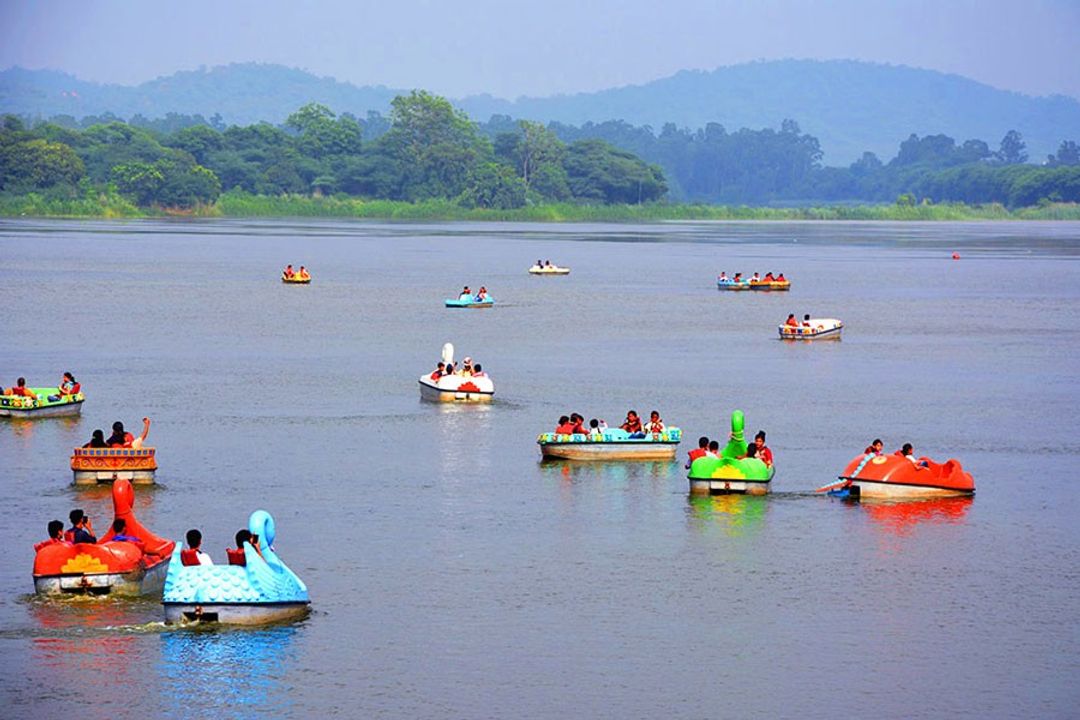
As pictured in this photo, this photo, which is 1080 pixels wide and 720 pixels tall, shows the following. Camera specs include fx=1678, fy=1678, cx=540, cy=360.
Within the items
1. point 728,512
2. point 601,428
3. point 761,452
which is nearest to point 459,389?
point 601,428

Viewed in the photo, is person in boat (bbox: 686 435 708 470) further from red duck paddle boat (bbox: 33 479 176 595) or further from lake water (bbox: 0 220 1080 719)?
red duck paddle boat (bbox: 33 479 176 595)

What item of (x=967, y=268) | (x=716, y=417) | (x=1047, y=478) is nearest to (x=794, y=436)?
(x=716, y=417)

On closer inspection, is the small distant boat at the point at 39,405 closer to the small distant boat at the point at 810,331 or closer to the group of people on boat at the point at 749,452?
the group of people on boat at the point at 749,452

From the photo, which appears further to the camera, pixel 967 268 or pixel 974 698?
pixel 967 268

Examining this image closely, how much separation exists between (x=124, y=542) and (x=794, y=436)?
28138mm

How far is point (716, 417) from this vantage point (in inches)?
2379

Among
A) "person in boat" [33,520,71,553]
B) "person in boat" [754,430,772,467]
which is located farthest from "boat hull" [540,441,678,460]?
"person in boat" [33,520,71,553]

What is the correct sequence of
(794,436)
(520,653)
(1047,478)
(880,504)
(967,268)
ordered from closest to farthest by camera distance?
(520,653) → (880,504) → (1047,478) → (794,436) → (967,268)

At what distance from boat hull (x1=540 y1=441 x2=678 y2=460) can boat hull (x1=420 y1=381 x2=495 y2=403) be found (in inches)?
483

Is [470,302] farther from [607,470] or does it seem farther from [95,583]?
[95,583]

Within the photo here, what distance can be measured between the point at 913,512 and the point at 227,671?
21467 millimetres

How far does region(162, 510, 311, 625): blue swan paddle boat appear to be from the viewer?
107ft

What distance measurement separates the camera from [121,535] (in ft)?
115

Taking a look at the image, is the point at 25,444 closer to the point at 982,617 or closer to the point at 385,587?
the point at 385,587
